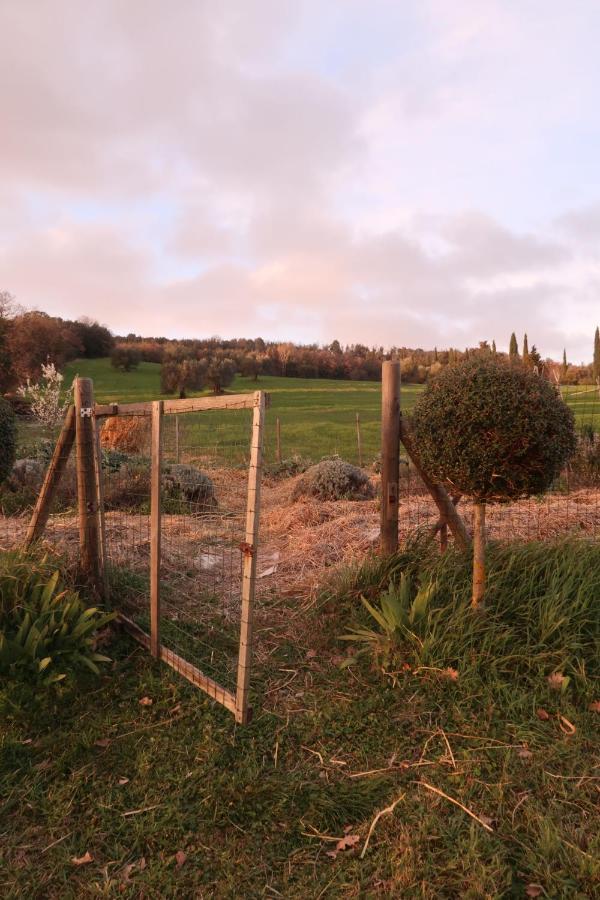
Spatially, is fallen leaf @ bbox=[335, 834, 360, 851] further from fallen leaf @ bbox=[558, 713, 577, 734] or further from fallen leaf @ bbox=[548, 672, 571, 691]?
fallen leaf @ bbox=[548, 672, 571, 691]

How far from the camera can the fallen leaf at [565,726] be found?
12.2 ft

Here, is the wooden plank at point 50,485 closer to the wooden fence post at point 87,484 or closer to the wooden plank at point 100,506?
the wooden fence post at point 87,484

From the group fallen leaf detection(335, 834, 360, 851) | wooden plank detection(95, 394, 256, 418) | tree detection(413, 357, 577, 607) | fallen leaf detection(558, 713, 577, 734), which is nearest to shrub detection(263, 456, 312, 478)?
wooden plank detection(95, 394, 256, 418)

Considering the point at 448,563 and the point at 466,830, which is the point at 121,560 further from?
the point at 466,830

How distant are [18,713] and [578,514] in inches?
248

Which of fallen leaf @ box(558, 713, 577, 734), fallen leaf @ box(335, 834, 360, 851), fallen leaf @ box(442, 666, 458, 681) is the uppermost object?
fallen leaf @ box(442, 666, 458, 681)

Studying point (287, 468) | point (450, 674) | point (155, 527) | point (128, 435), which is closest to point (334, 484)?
point (287, 468)

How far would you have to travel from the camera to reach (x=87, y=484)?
5.48 meters

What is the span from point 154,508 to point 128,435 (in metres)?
11.9

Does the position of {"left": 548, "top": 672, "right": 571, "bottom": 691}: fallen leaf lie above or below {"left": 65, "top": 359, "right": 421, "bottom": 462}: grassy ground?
below

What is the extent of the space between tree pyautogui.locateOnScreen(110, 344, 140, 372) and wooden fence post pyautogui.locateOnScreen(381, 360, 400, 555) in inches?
2456

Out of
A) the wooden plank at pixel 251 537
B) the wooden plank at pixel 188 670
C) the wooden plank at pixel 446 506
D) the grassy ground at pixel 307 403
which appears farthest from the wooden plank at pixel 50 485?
the grassy ground at pixel 307 403

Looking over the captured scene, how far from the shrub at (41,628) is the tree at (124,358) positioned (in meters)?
62.0

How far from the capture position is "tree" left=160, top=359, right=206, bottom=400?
4166 centimetres
